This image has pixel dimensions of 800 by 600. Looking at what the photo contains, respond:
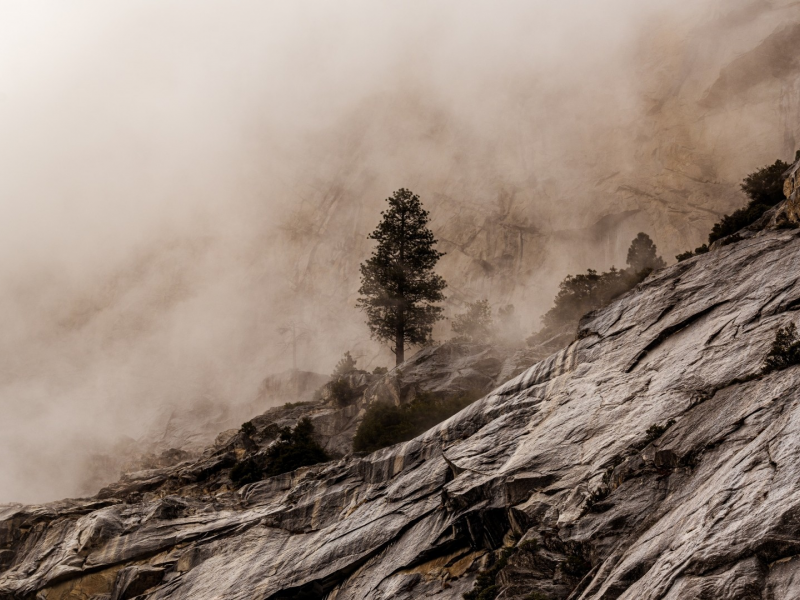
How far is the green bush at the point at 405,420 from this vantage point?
1347 inches

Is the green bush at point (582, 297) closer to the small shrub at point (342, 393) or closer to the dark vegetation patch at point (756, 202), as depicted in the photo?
the dark vegetation patch at point (756, 202)

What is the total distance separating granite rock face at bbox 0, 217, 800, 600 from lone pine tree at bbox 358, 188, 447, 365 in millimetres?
19428

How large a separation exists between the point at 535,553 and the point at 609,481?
249 cm

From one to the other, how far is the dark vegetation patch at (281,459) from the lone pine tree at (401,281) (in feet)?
44.4

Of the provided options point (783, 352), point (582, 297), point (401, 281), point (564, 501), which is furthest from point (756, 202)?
point (401, 281)

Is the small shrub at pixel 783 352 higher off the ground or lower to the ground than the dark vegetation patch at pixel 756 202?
lower

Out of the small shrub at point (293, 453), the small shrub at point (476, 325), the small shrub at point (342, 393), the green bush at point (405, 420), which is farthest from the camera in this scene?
the small shrub at point (476, 325)

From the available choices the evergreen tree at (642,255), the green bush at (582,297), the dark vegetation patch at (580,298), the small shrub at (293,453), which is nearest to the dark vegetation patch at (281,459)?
the small shrub at (293,453)

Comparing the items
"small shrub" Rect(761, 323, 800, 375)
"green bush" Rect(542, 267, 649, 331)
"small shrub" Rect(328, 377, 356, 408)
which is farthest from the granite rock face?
"green bush" Rect(542, 267, 649, 331)

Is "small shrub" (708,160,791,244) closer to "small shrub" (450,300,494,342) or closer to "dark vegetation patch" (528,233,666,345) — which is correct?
"dark vegetation patch" (528,233,666,345)

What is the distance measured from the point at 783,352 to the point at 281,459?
2482 cm

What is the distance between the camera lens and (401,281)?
50844 millimetres

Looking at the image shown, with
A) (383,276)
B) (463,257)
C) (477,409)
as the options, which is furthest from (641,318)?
(463,257)

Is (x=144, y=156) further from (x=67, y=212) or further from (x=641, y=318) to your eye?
(x=641, y=318)
